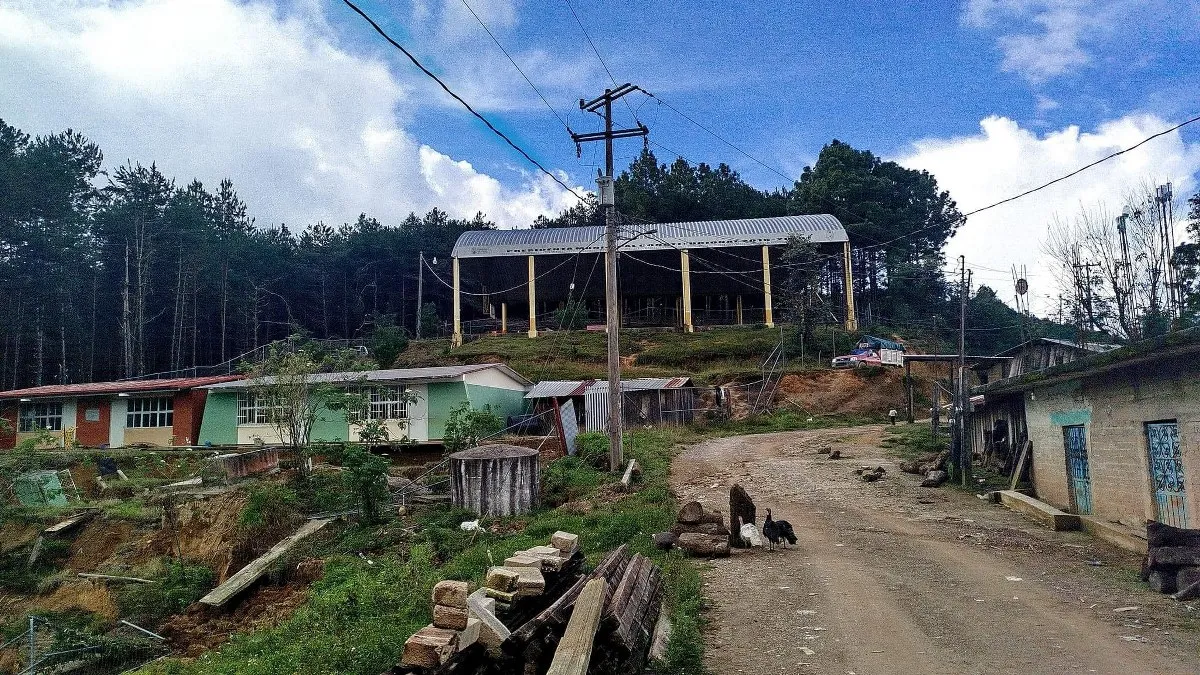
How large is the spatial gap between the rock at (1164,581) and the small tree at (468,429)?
53.3 ft

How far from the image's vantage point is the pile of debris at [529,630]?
575cm

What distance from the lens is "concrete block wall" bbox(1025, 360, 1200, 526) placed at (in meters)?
10.0

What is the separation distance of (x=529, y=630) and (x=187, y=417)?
27.5 meters

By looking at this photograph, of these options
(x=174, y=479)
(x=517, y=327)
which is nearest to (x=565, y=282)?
(x=517, y=327)

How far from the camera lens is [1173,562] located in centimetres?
862

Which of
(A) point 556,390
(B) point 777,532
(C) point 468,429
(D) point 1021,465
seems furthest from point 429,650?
(A) point 556,390

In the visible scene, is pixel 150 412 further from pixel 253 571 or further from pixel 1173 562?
pixel 1173 562

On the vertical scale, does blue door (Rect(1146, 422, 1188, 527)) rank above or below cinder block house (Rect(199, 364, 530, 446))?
→ below

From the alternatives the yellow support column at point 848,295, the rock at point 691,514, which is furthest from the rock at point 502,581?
the yellow support column at point 848,295

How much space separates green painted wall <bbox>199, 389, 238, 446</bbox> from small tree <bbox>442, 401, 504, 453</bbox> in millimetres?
10299

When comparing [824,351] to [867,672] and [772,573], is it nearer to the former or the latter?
[772,573]

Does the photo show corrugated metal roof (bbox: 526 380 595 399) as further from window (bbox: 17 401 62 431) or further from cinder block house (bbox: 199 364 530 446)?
window (bbox: 17 401 62 431)

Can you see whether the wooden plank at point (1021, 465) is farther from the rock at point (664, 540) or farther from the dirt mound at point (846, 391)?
the dirt mound at point (846, 391)

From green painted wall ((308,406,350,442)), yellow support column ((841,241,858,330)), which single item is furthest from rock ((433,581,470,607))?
yellow support column ((841,241,858,330))
